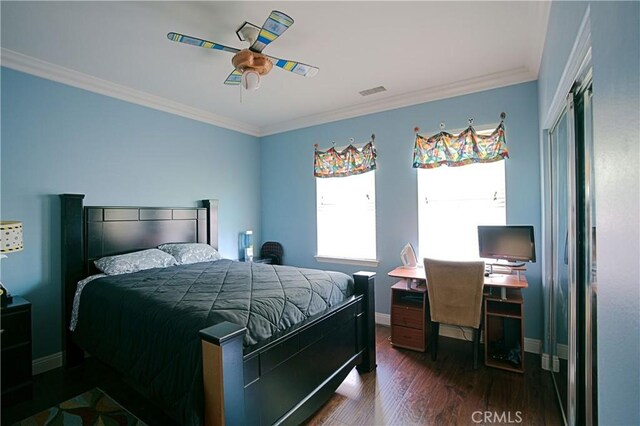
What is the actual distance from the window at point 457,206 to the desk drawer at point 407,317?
0.75m

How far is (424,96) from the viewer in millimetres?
3479

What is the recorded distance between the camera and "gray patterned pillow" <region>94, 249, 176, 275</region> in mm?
2861

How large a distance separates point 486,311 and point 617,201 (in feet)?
7.40

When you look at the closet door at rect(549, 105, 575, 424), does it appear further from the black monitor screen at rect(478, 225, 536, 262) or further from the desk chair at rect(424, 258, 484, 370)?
the desk chair at rect(424, 258, 484, 370)

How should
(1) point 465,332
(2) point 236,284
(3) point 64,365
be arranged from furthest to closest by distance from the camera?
(1) point 465,332 < (3) point 64,365 < (2) point 236,284

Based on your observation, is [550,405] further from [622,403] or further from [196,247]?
[196,247]

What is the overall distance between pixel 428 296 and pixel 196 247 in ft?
8.70

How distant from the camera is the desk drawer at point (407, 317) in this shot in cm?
299

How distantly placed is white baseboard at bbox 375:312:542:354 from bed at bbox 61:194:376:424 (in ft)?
3.90

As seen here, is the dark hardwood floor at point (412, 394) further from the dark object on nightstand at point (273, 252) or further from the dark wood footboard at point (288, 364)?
the dark object on nightstand at point (273, 252)

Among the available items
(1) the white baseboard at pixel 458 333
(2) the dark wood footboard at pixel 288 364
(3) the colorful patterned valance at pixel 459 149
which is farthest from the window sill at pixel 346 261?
(3) the colorful patterned valance at pixel 459 149

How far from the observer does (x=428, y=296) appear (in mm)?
2873

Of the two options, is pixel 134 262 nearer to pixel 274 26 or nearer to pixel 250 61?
pixel 250 61

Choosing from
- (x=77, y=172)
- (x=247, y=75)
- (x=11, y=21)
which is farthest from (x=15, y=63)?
(x=247, y=75)
